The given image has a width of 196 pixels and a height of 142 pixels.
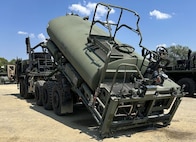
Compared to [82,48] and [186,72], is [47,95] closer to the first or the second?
[82,48]

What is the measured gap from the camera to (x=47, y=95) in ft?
31.2

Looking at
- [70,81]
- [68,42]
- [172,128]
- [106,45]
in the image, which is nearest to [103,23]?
[106,45]

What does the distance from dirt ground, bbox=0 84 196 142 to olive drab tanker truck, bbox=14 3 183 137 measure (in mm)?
259

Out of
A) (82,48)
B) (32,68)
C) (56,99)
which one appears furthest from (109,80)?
(32,68)

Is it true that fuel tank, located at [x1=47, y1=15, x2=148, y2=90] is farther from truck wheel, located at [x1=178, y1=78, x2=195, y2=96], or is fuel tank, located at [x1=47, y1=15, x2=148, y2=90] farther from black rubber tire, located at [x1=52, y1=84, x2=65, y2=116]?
truck wheel, located at [x1=178, y1=78, x2=195, y2=96]

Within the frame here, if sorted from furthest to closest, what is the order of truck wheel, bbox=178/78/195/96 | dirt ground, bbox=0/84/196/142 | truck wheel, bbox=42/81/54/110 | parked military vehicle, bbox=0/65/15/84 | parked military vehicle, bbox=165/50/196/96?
1. parked military vehicle, bbox=0/65/15/84
2. parked military vehicle, bbox=165/50/196/96
3. truck wheel, bbox=178/78/195/96
4. truck wheel, bbox=42/81/54/110
5. dirt ground, bbox=0/84/196/142

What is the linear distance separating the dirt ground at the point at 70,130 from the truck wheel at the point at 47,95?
0.31m

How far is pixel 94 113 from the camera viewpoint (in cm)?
640

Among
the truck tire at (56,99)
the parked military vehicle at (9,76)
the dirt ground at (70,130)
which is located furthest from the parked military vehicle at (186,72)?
the parked military vehicle at (9,76)

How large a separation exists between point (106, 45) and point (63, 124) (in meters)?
2.32

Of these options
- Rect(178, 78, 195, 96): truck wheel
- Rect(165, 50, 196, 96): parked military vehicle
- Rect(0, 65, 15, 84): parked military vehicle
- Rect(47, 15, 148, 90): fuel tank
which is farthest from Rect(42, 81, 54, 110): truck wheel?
Rect(0, 65, 15, 84): parked military vehicle

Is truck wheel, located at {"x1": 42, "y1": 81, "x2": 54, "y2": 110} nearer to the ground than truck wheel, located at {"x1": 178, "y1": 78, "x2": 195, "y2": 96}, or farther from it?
farther from it

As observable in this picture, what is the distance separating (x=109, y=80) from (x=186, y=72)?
9840mm

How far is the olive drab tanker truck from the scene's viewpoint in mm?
6184
